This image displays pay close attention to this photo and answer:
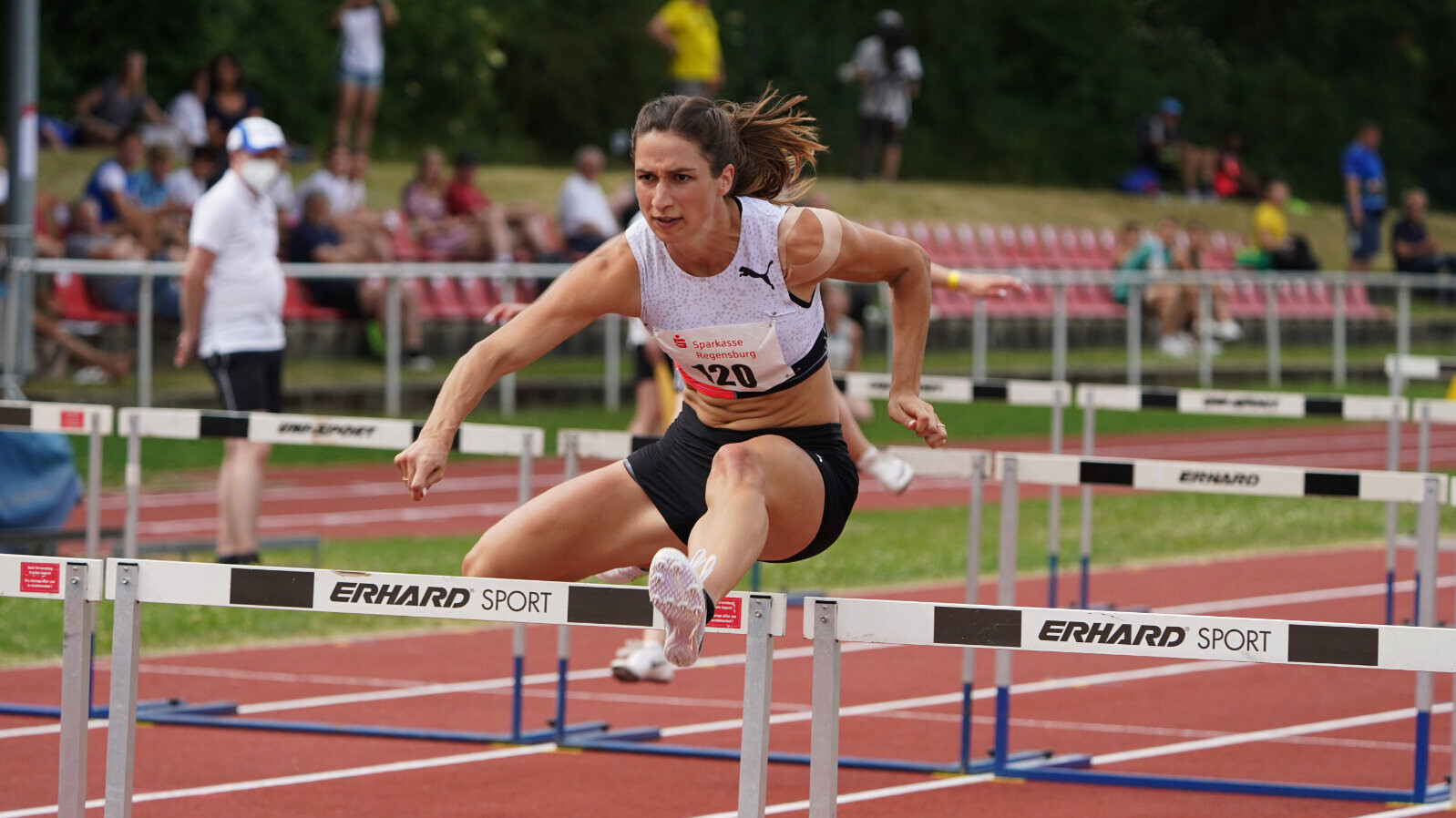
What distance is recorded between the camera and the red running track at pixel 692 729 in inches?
233

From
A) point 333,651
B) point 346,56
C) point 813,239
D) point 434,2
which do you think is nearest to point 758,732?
point 813,239

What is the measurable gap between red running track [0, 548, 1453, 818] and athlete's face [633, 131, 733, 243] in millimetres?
1929

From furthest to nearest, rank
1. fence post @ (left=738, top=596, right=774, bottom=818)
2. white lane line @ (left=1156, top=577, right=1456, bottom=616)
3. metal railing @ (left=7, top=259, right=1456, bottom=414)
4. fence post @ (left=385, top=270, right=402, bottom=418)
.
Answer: fence post @ (left=385, top=270, right=402, bottom=418), metal railing @ (left=7, top=259, right=1456, bottom=414), white lane line @ (left=1156, top=577, right=1456, bottom=616), fence post @ (left=738, top=596, right=774, bottom=818)

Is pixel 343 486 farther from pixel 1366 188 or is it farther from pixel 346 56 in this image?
pixel 1366 188

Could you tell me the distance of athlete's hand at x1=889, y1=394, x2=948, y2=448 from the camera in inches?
187

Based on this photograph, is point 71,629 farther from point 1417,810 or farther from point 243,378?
point 243,378

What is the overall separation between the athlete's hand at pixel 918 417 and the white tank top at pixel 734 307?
28cm

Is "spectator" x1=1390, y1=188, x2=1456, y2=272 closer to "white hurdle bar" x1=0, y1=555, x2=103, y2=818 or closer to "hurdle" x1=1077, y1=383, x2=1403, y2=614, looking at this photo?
"hurdle" x1=1077, y1=383, x2=1403, y2=614

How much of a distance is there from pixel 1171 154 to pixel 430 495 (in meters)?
19.2

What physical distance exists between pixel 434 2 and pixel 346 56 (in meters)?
9.91

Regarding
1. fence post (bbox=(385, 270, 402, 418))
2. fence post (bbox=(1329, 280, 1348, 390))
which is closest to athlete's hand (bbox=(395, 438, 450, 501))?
fence post (bbox=(385, 270, 402, 418))

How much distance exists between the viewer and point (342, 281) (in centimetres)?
1552

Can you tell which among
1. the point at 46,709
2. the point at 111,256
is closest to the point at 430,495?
the point at 111,256

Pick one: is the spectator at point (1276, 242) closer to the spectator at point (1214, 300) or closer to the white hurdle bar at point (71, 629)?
the spectator at point (1214, 300)
